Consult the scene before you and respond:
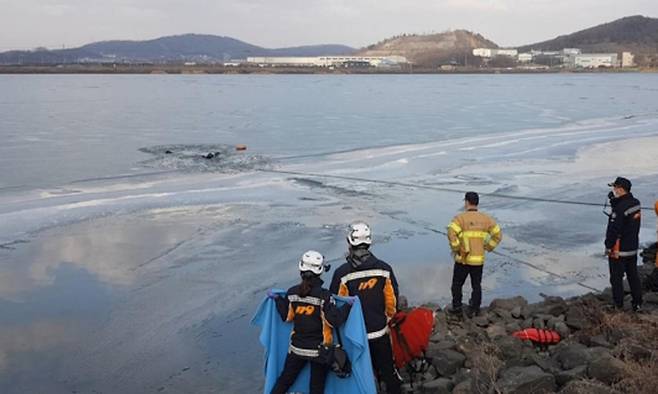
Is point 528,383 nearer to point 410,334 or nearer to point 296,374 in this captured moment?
point 410,334

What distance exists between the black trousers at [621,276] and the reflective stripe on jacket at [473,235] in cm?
133

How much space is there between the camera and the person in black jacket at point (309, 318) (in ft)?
18.0

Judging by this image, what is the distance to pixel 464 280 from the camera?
328 inches

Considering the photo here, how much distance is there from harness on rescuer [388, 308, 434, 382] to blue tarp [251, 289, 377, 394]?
0.70m

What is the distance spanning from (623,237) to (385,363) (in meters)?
3.35

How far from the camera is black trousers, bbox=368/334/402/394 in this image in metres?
6.01

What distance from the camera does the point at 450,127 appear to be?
1344 inches

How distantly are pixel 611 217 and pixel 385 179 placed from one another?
38.0 ft

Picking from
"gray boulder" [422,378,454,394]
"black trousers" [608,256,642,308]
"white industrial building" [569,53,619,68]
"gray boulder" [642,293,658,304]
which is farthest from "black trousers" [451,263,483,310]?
"white industrial building" [569,53,619,68]

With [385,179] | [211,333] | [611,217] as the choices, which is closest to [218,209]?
[385,179]

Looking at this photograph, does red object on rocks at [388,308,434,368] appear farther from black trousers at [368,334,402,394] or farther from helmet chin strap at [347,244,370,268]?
helmet chin strap at [347,244,370,268]

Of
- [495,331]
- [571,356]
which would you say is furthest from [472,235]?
[571,356]

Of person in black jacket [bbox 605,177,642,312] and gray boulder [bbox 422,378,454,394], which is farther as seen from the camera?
person in black jacket [bbox 605,177,642,312]

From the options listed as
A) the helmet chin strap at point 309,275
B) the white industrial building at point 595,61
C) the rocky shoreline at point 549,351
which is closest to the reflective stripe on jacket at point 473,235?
the rocky shoreline at point 549,351
